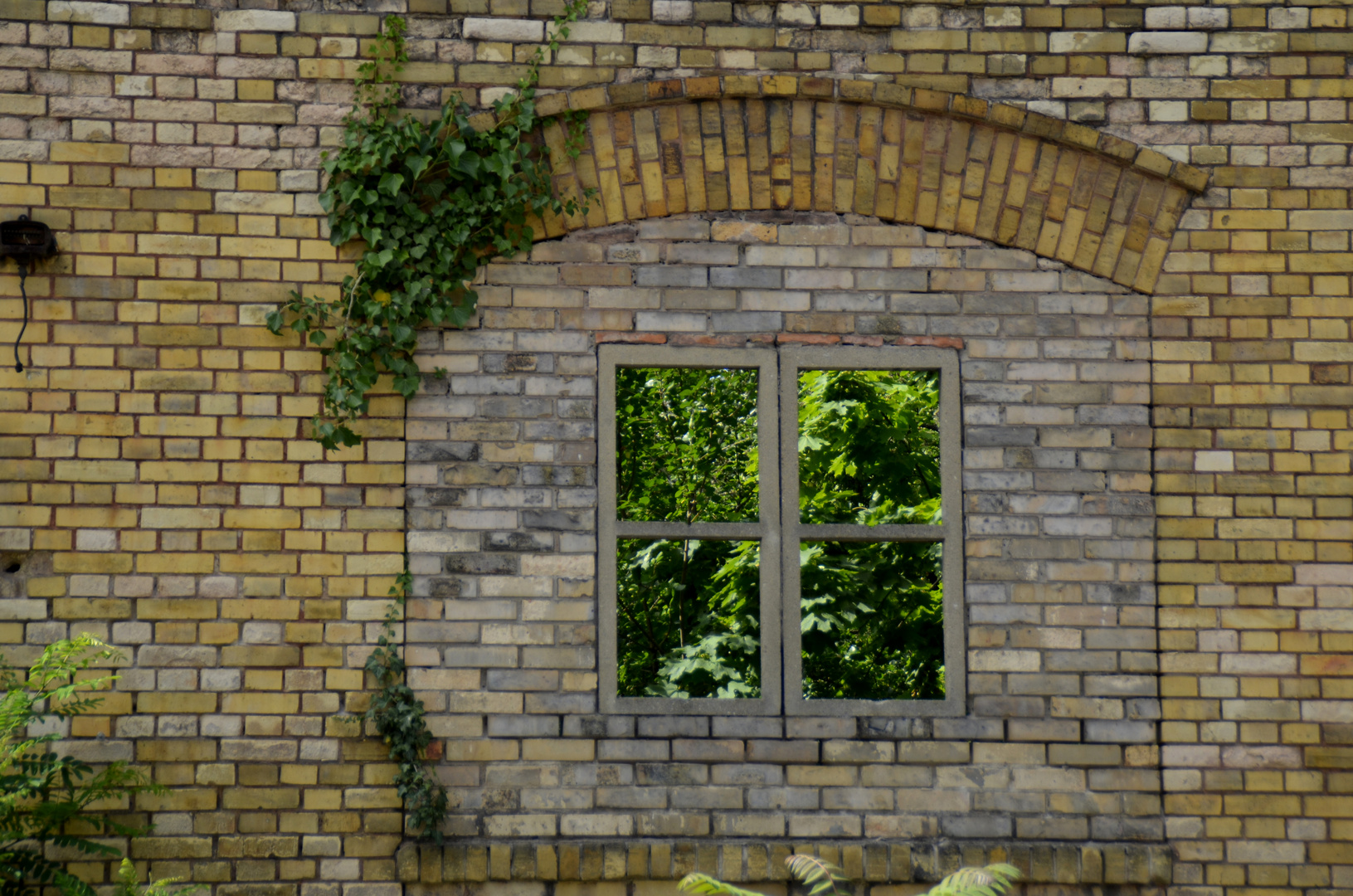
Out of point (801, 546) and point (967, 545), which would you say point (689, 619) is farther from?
point (967, 545)

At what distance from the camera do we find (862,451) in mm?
7102

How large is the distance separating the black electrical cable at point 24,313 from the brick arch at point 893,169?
183 centimetres

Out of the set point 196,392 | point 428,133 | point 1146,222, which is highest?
point 428,133

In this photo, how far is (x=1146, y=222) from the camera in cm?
388

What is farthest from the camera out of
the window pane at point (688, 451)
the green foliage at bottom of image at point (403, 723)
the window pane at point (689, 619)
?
the window pane at point (688, 451)

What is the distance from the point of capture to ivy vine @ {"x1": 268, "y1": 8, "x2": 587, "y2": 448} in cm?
365

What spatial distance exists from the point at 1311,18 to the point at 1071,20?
0.90m

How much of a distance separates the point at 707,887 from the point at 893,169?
2.59 meters

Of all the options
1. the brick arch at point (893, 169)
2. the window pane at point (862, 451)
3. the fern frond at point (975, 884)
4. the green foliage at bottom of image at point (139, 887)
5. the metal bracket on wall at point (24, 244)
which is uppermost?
the brick arch at point (893, 169)

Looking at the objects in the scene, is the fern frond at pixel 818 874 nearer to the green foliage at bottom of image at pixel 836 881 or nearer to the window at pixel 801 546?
the green foliage at bottom of image at pixel 836 881

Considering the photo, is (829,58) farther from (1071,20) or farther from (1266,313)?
(1266,313)

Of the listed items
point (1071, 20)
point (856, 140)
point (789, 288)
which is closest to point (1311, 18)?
point (1071, 20)

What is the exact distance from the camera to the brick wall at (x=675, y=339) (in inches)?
142

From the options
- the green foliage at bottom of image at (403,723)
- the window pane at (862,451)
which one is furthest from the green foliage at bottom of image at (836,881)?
the window pane at (862,451)
